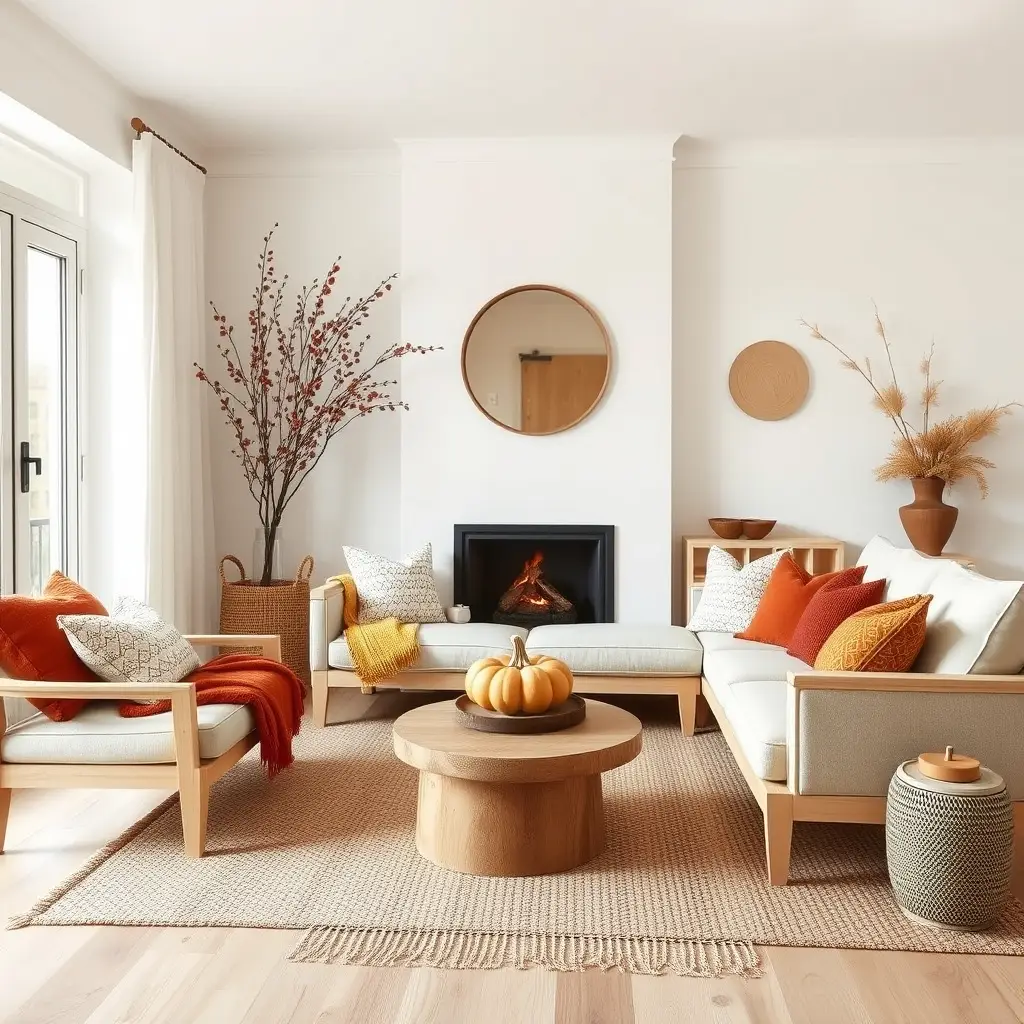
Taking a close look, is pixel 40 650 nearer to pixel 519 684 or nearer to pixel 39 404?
pixel 519 684

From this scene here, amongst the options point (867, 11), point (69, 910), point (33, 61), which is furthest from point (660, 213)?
point (69, 910)

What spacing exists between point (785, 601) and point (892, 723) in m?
1.35

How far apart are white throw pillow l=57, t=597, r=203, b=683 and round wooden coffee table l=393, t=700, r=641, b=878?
0.84 metres

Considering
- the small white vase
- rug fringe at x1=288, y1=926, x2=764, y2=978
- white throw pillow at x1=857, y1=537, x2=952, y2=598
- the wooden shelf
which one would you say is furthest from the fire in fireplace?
rug fringe at x1=288, y1=926, x2=764, y2=978

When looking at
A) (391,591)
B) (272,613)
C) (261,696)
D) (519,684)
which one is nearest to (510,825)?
(519,684)

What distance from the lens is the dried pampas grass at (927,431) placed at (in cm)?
504

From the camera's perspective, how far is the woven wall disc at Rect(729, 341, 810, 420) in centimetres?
535

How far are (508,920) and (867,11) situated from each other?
3320mm

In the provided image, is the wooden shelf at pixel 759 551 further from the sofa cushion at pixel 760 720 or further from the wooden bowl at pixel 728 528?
the sofa cushion at pixel 760 720

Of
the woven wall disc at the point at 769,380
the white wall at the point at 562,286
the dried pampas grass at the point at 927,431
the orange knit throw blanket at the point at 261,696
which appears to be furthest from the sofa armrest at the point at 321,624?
the dried pampas grass at the point at 927,431

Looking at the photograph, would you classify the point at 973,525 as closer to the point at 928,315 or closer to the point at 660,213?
the point at 928,315

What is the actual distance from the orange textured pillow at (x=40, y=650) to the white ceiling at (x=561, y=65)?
7.23 feet

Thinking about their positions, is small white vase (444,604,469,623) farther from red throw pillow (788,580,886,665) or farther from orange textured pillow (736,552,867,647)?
red throw pillow (788,580,886,665)

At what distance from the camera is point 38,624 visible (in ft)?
10.0
